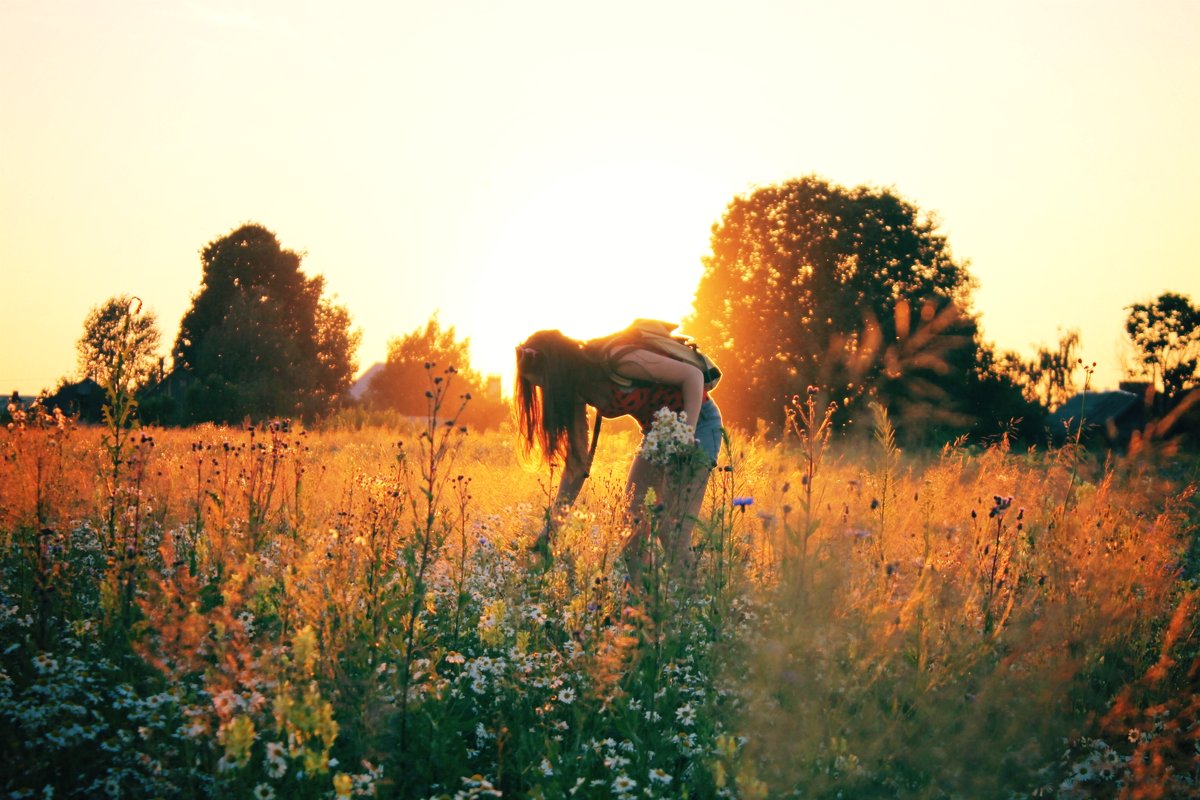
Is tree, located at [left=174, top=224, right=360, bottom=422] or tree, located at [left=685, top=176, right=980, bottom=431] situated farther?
tree, located at [left=174, top=224, right=360, bottom=422]

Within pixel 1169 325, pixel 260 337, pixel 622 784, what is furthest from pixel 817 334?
pixel 622 784

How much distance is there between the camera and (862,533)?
193 inches

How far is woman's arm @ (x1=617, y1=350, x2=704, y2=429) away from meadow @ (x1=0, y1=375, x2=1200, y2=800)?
857 millimetres

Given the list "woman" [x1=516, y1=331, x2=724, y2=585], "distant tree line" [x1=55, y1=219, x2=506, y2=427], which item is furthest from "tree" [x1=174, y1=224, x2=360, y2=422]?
"woman" [x1=516, y1=331, x2=724, y2=585]

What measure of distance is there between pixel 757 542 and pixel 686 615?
229 centimetres

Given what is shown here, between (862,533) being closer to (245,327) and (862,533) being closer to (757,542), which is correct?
(757,542)

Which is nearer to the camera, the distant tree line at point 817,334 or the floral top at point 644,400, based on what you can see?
the floral top at point 644,400

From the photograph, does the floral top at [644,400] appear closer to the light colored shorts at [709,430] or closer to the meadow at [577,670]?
the light colored shorts at [709,430]

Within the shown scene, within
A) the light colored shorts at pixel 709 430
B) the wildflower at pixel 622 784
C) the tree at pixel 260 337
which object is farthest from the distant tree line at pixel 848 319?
the wildflower at pixel 622 784

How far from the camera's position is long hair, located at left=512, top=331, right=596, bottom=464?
520cm

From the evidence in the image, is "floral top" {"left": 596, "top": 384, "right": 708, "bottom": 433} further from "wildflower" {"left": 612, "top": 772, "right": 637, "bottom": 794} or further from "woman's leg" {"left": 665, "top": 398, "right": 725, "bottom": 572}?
"wildflower" {"left": 612, "top": 772, "right": 637, "bottom": 794}

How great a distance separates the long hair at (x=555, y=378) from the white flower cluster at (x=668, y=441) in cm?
167

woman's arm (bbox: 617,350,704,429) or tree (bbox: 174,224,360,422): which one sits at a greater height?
tree (bbox: 174,224,360,422)

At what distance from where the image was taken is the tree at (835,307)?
26.8m
